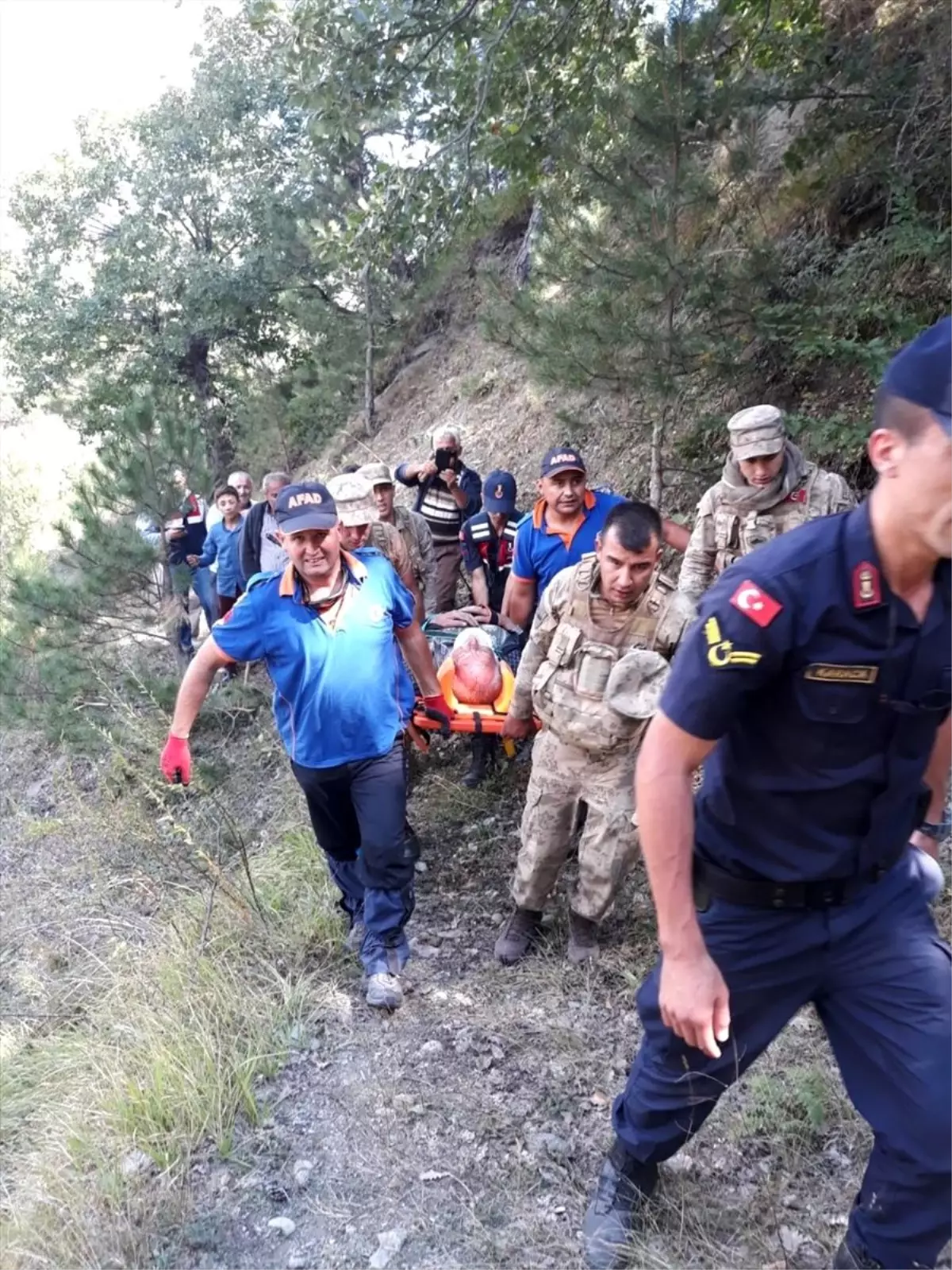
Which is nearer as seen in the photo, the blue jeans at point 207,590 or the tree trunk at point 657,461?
the tree trunk at point 657,461

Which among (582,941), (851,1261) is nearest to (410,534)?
(582,941)

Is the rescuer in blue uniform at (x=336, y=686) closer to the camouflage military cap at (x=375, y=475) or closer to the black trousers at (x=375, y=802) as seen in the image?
the black trousers at (x=375, y=802)

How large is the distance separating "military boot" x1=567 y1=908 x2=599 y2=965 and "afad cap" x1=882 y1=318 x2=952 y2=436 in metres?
2.66

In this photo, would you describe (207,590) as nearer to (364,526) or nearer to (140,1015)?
(364,526)

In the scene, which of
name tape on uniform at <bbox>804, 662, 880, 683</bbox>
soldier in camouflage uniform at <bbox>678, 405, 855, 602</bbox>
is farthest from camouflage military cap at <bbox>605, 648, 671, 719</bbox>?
name tape on uniform at <bbox>804, 662, 880, 683</bbox>

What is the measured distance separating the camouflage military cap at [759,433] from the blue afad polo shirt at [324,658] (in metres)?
1.89

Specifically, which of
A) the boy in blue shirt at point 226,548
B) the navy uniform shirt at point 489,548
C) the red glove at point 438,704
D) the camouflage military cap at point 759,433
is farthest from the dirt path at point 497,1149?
the boy in blue shirt at point 226,548

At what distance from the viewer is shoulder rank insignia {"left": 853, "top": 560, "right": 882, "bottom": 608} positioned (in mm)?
1561

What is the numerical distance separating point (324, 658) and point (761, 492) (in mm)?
2271

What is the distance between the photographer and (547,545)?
4.46 m

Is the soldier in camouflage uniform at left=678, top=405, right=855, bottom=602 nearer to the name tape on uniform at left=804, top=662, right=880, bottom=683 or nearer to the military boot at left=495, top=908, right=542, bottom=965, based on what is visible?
the military boot at left=495, top=908, right=542, bottom=965

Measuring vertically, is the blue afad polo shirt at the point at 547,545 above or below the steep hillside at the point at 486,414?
below

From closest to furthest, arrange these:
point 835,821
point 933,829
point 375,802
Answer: point 835,821
point 933,829
point 375,802

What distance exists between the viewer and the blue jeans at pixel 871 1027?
1722mm
